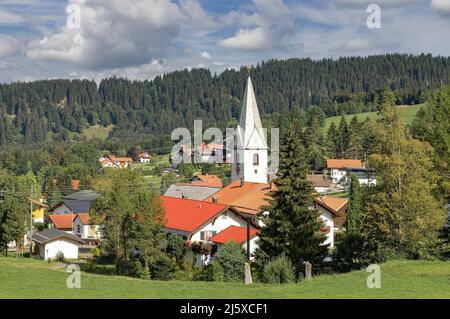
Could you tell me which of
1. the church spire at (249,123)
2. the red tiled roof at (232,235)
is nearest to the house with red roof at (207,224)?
the red tiled roof at (232,235)

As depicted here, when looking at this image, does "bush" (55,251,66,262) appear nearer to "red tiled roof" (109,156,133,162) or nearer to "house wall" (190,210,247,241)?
"house wall" (190,210,247,241)

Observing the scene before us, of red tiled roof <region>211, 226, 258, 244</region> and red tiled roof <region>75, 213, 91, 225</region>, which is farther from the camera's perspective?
red tiled roof <region>75, 213, 91, 225</region>

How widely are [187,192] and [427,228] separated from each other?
39579mm

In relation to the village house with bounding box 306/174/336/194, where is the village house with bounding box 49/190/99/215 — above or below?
below

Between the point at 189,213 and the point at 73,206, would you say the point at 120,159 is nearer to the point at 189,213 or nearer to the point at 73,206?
the point at 73,206

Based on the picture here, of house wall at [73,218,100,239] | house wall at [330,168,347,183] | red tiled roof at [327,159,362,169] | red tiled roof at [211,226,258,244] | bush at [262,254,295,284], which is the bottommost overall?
house wall at [73,218,100,239]

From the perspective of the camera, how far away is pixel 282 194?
→ 98.6ft

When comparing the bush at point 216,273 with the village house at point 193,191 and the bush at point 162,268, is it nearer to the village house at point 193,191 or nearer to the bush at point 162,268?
the bush at point 162,268

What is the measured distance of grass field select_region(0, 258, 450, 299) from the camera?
53.1ft

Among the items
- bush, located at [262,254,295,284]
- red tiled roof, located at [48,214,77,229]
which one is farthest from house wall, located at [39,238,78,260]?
bush, located at [262,254,295,284]

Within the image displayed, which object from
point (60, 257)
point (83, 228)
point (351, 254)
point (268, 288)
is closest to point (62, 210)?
point (83, 228)

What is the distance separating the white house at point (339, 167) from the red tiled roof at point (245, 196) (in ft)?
139
